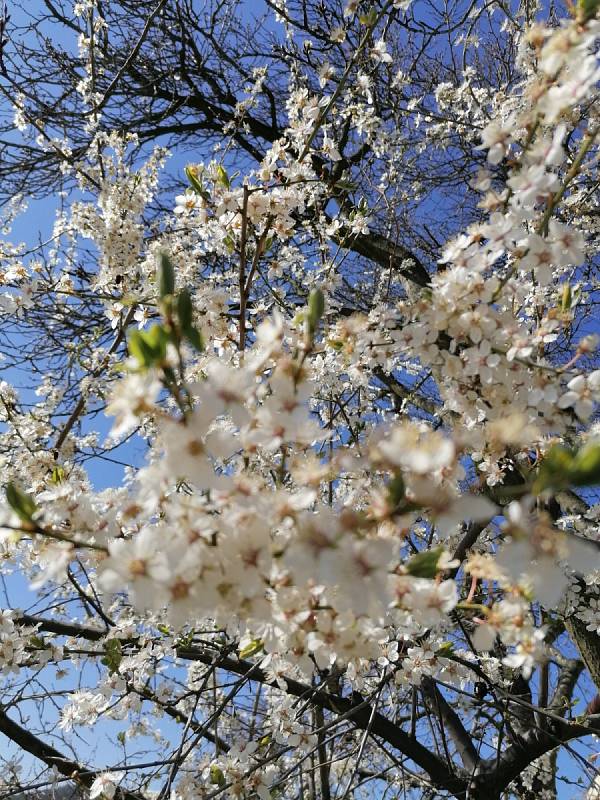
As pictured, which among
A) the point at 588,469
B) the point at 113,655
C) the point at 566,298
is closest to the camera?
the point at 588,469

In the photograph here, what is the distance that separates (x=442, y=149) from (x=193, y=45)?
246 centimetres

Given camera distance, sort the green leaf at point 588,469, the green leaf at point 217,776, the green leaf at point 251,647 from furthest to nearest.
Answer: the green leaf at point 217,776 < the green leaf at point 251,647 < the green leaf at point 588,469

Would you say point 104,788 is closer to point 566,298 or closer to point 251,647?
point 251,647

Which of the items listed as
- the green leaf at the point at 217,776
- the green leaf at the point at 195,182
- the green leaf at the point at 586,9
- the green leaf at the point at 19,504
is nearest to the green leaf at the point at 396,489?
the green leaf at the point at 19,504

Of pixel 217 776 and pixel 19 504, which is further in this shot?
pixel 217 776

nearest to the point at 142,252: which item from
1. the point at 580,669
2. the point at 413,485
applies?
the point at 413,485

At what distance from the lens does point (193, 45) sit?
207 inches

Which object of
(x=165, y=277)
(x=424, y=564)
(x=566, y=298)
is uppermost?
(x=566, y=298)

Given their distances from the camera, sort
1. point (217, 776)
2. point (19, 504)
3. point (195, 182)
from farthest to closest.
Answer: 1. point (217, 776)
2. point (195, 182)
3. point (19, 504)

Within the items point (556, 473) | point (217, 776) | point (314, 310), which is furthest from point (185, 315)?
point (217, 776)

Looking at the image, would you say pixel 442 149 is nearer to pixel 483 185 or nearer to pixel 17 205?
pixel 17 205

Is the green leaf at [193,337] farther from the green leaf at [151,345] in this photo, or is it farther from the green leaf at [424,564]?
the green leaf at [424,564]

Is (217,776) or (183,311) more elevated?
(183,311)

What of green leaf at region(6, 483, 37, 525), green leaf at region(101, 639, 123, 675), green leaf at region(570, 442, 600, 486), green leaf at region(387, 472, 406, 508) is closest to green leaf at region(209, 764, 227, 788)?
green leaf at region(101, 639, 123, 675)
